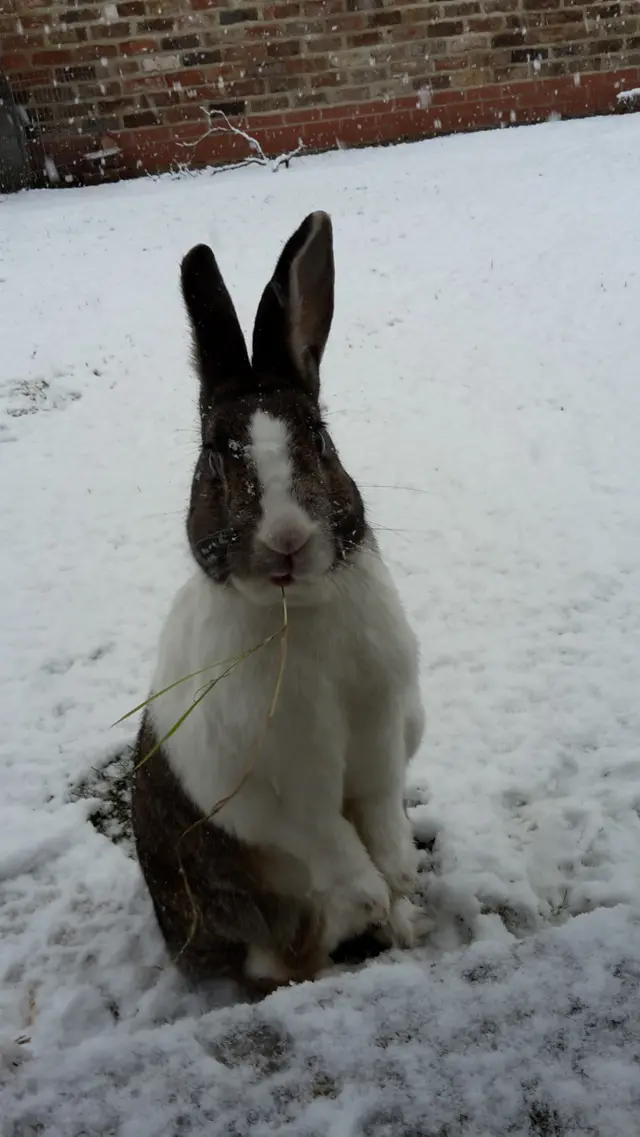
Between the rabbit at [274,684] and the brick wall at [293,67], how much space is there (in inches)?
266

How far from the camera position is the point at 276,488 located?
4.73ft

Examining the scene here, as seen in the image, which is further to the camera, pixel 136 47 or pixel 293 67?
pixel 293 67

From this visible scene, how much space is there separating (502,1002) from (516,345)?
4.43 metres

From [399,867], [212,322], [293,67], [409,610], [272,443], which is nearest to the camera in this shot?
[272,443]

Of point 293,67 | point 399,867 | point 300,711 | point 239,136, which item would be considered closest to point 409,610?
point 399,867

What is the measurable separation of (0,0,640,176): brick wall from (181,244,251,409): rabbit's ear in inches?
265

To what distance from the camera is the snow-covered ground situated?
3.43 ft

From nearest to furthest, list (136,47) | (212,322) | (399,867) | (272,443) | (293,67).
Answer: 1. (272,443)
2. (212,322)
3. (399,867)
4. (136,47)
5. (293,67)

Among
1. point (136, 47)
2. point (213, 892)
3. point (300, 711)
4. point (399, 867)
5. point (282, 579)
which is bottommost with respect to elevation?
point (399, 867)

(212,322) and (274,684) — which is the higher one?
(212,322)

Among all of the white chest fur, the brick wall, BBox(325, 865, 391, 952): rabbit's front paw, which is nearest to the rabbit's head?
the white chest fur

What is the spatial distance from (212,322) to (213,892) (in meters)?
1.20

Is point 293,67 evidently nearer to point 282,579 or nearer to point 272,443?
point 272,443

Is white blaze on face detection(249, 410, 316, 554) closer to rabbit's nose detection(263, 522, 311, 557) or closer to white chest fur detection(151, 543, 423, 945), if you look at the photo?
rabbit's nose detection(263, 522, 311, 557)
